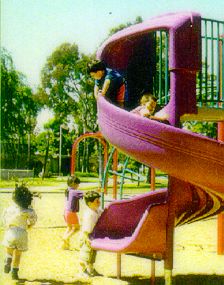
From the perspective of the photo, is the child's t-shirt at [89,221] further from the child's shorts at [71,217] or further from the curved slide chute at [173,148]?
the child's shorts at [71,217]

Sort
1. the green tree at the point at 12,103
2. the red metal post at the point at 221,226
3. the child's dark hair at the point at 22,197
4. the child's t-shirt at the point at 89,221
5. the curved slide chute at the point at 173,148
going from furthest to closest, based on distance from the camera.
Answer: the green tree at the point at 12,103, the red metal post at the point at 221,226, the child's t-shirt at the point at 89,221, the child's dark hair at the point at 22,197, the curved slide chute at the point at 173,148

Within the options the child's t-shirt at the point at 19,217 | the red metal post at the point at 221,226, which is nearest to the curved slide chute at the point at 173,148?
the child's t-shirt at the point at 19,217

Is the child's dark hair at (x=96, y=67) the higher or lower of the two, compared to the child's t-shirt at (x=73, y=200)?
higher

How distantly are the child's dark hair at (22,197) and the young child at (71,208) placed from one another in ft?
8.19

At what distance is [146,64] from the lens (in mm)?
8195

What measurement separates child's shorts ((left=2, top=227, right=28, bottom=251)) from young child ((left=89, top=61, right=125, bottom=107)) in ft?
6.37

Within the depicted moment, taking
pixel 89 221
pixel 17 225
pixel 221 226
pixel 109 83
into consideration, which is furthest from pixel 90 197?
pixel 221 226

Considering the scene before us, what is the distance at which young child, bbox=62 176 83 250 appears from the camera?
9.66 meters

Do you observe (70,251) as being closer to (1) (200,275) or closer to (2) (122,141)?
(1) (200,275)

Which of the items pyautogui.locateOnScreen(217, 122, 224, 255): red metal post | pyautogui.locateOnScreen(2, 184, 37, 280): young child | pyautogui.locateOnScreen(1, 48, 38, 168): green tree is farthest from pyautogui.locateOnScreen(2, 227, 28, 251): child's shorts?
pyautogui.locateOnScreen(1, 48, 38, 168): green tree

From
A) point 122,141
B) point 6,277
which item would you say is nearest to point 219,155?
point 122,141

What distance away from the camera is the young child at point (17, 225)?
702 cm

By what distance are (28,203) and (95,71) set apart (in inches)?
74.0

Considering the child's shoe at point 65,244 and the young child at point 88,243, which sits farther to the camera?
the child's shoe at point 65,244
